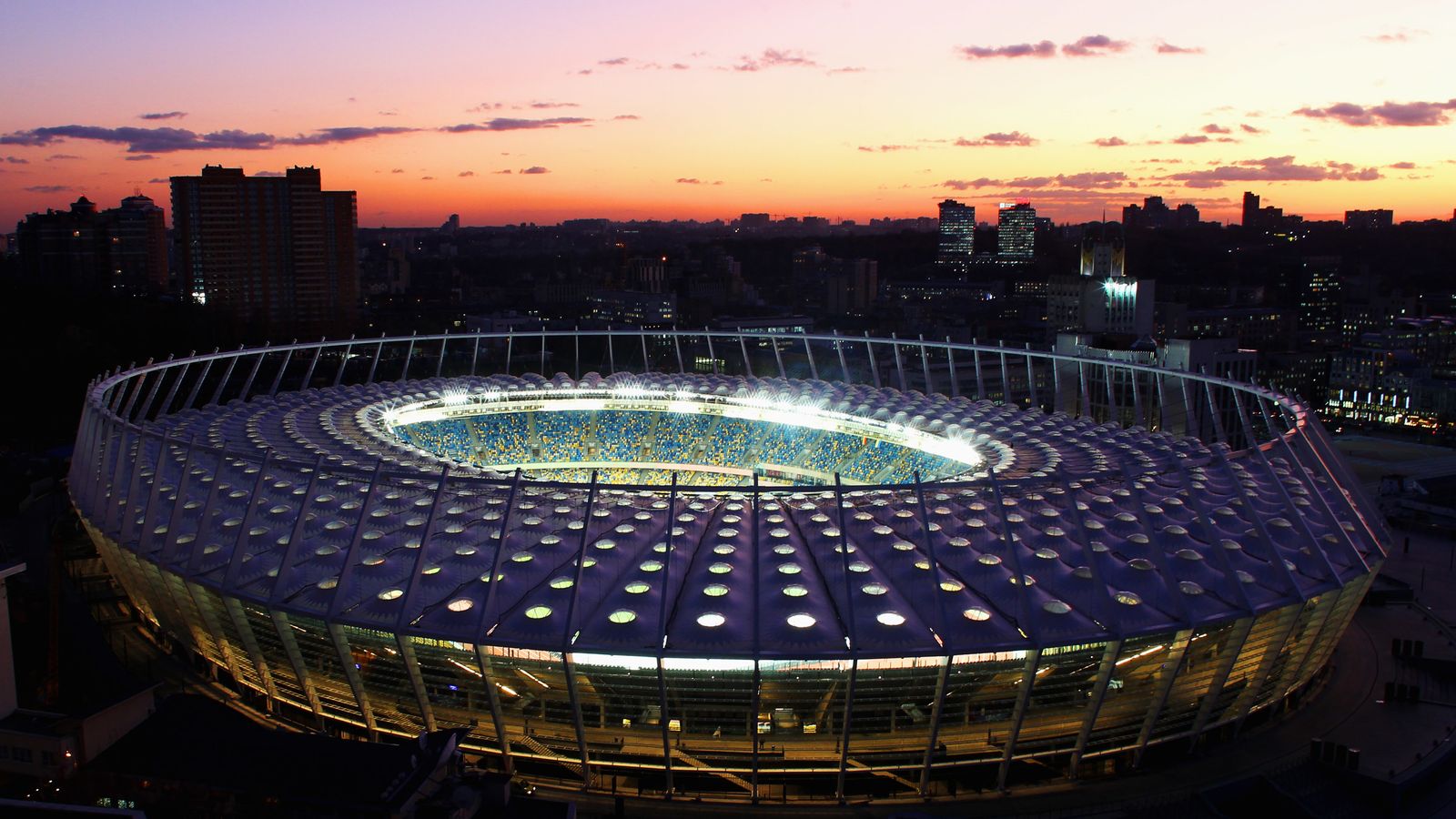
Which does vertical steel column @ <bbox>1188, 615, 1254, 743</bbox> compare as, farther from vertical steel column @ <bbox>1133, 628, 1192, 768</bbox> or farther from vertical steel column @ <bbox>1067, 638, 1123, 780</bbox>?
vertical steel column @ <bbox>1067, 638, 1123, 780</bbox>

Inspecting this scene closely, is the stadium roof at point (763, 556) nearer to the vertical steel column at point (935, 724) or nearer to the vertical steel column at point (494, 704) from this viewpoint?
the vertical steel column at point (494, 704)

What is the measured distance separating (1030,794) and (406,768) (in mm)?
16504

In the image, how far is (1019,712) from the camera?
27.8 meters

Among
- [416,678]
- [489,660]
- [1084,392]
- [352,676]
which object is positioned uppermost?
[1084,392]

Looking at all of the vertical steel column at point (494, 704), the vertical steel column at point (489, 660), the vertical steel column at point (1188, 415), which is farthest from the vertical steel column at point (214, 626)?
the vertical steel column at point (1188, 415)

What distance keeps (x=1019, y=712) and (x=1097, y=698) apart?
2398 millimetres

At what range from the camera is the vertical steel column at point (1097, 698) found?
2786cm

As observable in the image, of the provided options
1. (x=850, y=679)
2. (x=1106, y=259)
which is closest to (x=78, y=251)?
(x=1106, y=259)

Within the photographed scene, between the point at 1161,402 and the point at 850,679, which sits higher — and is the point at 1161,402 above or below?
above

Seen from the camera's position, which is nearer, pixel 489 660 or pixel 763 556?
pixel 489 660

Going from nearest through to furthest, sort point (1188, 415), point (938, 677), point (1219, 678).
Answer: point (938, 677), point (1219, 678), point (1188, 415)

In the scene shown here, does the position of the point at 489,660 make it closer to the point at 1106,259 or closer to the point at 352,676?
the point at 352,676

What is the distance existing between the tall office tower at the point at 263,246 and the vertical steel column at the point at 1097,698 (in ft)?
437

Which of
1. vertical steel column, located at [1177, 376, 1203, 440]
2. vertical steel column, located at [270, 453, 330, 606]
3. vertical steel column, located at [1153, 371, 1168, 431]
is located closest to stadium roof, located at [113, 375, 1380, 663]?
vertical steel column, located at [270, 453, 330, 606]
